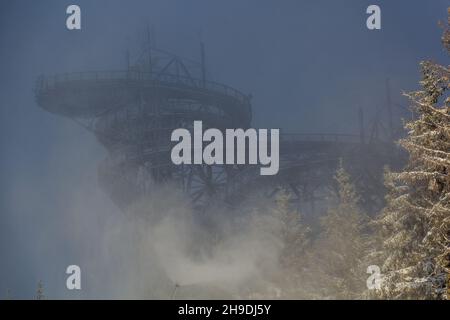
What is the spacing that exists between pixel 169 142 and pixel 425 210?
105ft

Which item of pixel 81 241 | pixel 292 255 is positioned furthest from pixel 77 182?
pixel 292 255

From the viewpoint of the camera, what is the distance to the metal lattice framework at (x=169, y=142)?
5103cm

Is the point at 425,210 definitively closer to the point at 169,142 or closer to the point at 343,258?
the point at 343,258

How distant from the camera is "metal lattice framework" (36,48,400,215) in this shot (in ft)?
167

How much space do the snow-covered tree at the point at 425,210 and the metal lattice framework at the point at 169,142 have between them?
2805 cm

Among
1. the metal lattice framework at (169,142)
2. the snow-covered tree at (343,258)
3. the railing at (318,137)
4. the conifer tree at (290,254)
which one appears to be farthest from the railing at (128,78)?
the snow-covered tree at (343,258)

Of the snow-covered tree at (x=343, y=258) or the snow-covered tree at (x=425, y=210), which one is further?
the snow-covered tree at (x=343, y=258)

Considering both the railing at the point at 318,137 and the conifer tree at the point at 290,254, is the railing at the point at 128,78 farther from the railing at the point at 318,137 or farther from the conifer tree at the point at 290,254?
the conifer tree at the point at 290,254

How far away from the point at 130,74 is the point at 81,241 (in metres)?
15.2

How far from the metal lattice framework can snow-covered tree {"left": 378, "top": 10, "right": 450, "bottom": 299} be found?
28053 millimetres

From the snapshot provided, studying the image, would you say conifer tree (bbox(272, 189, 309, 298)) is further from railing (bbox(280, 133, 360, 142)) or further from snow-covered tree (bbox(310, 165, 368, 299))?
railing (bbox(280, 133, 360, 142))

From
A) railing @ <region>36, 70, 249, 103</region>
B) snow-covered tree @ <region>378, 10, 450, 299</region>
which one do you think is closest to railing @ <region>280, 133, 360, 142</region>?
railing @ <region>36, 70, 249, 103</region>

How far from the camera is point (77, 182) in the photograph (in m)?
57.7
